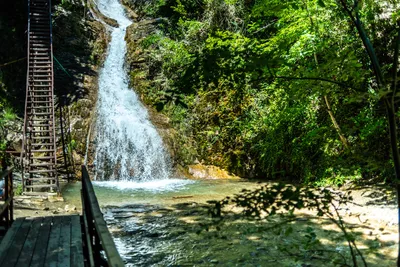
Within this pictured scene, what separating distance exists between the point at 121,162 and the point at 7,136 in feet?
14.2

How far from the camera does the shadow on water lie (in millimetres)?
5066

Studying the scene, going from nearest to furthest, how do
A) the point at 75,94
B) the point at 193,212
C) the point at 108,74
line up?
1. the point at 193,212
2. the point at 75,94
3. the point at 108,74

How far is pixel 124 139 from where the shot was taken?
13.4 meters

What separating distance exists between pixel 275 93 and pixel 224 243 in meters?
6.73

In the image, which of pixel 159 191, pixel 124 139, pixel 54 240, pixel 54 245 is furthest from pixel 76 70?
pixel 54 245

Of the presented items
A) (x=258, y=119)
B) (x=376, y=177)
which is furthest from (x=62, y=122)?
(x=376, y=177)

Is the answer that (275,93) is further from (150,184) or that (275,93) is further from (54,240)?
(54,240)

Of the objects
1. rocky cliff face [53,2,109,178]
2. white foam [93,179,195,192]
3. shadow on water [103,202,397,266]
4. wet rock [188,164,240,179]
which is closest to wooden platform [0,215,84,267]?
shadow on water [103,202,397,266]

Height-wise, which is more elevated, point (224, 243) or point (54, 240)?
point (54, 240)

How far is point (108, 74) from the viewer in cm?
1672

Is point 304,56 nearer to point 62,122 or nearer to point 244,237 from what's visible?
point 244,237

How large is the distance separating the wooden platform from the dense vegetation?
7.26ft

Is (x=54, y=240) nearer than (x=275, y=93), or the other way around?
(x=54, y=240)

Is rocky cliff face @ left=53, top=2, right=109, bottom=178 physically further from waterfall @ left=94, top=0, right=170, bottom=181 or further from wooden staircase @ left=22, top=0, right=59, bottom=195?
wooden staircase @ left=22, top=0, right=59, bottom=195
